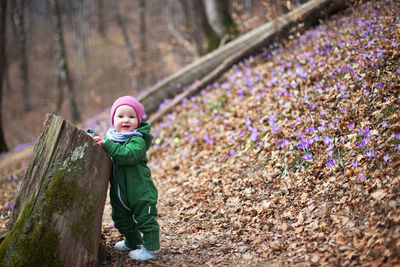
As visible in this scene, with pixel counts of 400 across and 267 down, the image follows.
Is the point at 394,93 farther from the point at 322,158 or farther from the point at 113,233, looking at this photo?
the point at 113,233

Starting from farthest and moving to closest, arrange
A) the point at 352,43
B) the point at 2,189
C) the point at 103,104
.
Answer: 1. the point at 103,104
2. the point at 2,189
3. the point at 352,43

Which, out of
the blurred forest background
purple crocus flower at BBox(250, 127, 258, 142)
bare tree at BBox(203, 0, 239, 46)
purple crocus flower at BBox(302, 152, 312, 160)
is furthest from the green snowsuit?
bare tree at BBox(203, 0, 239, 46)

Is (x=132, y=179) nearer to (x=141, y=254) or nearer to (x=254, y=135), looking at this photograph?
(x=141, y=254)

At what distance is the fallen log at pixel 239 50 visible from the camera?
291 inches

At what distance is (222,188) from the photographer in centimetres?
472

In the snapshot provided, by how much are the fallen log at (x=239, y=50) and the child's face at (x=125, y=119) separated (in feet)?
16.3

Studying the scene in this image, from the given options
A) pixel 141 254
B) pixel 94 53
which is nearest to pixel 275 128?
pixel 141 254

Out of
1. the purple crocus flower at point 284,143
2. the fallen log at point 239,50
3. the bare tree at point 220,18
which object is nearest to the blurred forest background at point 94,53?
the bare tree at point 220,18

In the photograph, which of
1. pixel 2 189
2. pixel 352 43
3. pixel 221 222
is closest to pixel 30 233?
pixel 221 222

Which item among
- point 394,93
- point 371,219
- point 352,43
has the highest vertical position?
point 352,43

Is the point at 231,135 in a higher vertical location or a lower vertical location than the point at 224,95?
lower

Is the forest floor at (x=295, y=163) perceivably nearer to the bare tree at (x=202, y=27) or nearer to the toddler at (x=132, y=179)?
the toddler at (x=132, y=179)

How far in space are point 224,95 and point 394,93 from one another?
3794mm

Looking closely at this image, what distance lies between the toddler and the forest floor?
0.33m
